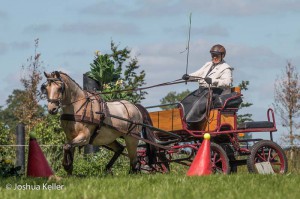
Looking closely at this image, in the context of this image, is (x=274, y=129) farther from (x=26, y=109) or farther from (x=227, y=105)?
(x=26, y=109)

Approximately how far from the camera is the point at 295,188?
10086 mm

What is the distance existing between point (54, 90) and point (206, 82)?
9.35ft

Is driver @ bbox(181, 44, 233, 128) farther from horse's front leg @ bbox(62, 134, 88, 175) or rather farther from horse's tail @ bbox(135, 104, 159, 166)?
horse's front leg @ bbox(62, 134, 88, 175)

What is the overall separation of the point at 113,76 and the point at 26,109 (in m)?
16.0

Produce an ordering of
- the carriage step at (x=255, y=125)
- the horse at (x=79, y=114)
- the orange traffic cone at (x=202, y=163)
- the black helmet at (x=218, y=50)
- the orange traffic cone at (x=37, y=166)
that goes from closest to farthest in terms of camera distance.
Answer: the orange traffic cone at (x=202, y=163) → the orange traffic cone at (x=37, y=166) → the horse at (x=79, y=114) → the carriage step at (x=255, y=125) → the black helmet at (x=218, y=50)

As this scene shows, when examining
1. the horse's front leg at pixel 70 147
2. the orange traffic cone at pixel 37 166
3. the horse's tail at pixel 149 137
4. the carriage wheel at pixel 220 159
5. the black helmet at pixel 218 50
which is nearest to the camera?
the orange traffic cone at pixel 37 166

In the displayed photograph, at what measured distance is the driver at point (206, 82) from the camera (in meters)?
14.6

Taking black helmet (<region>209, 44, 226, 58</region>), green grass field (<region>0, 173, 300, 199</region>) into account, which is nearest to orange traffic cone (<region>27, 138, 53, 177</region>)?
green grass field (<region>0, 173, 300, 199</region>)

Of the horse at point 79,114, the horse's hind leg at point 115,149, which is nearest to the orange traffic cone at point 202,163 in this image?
the horse at point 79,114

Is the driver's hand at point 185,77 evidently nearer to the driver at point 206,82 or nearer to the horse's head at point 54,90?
the driver at point 206,82

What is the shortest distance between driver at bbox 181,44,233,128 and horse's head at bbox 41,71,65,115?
7.80ft

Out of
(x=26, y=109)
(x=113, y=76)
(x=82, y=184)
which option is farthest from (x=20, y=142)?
(x=26, y=109)

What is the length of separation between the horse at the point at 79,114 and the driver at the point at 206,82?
1038 mm

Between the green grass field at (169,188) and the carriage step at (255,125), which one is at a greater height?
the carriage step at (255,125)
